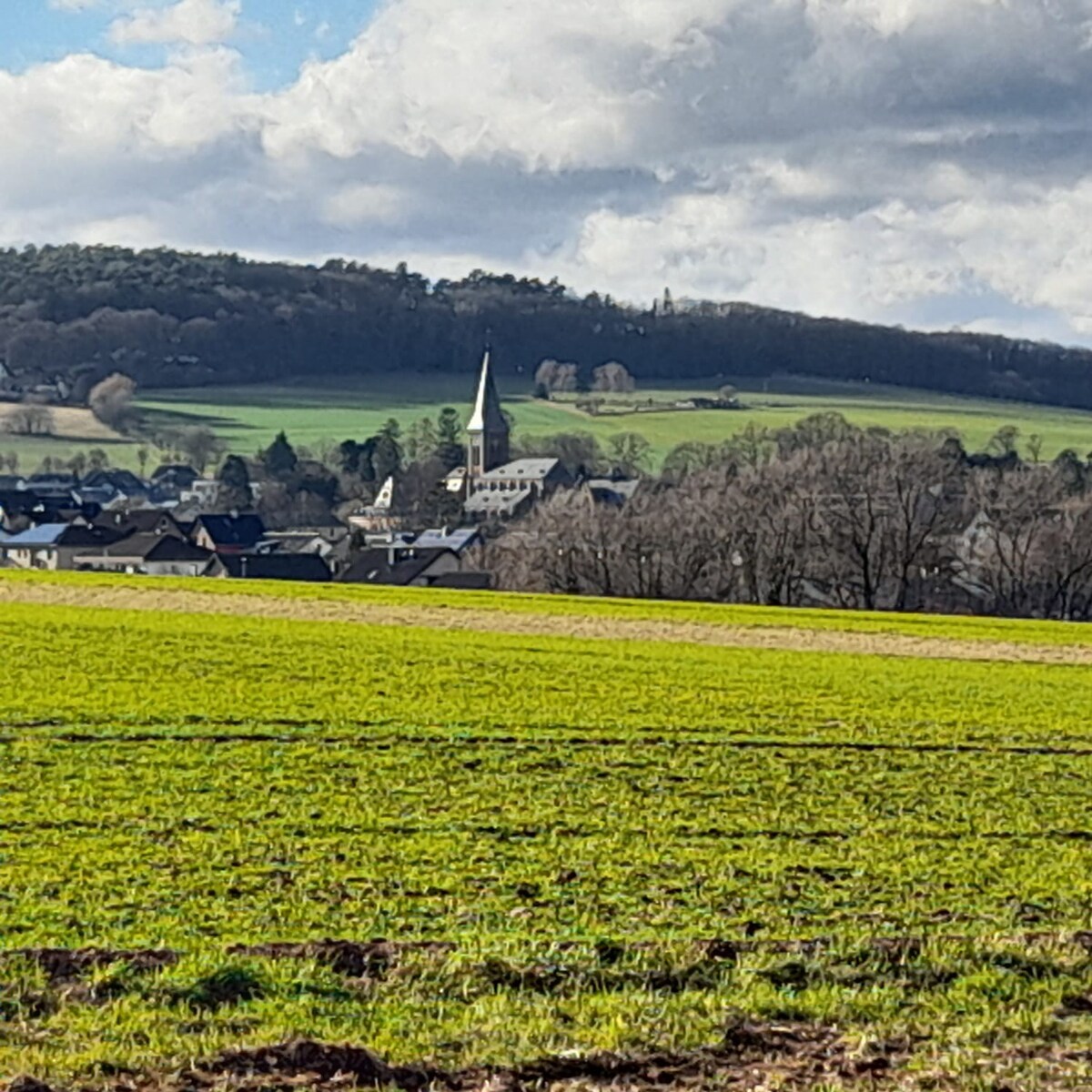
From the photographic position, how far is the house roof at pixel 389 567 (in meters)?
115

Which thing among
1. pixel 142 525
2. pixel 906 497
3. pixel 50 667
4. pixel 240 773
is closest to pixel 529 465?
pixel 142 525

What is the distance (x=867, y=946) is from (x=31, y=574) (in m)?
55.6

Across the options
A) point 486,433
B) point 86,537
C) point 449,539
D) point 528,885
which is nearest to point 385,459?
point 486,433

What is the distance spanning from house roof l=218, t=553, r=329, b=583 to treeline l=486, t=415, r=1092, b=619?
83.6ft

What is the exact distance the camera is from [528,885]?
43.4 ft

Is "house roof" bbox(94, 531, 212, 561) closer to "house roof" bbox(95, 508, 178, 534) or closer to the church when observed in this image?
"house roof" bbox(95, 508, 178, 534)

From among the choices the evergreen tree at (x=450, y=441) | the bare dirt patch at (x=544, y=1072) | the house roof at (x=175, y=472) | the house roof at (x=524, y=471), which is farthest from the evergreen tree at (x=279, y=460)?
the bare dirt patch at (x=544, y=1072)

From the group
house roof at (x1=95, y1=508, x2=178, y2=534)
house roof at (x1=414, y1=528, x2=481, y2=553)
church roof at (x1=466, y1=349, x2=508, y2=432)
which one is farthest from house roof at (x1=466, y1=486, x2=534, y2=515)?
house roof at (x1=95, y1=508, x2=178, y2=534)

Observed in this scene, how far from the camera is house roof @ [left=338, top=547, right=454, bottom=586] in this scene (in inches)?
4541

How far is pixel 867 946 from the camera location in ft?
36.4

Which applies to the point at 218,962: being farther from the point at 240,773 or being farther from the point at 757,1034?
the point at 240,773

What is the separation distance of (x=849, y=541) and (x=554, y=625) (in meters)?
41.9

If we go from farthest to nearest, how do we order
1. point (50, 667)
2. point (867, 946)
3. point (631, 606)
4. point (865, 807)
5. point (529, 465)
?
point (529, 465) → point (631, 606) → point (50, 667) → point (865, 807) → point (867, 946)

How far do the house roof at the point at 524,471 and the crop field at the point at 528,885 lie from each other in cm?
14526
